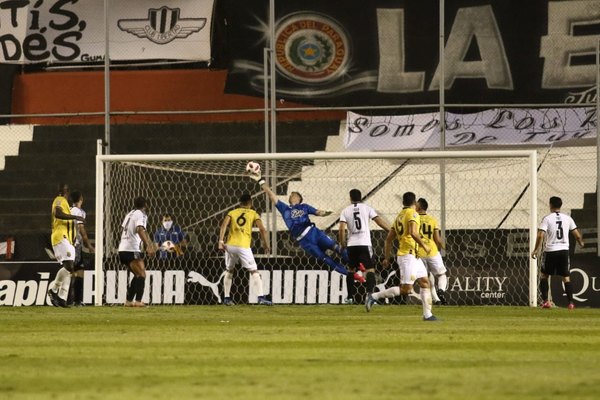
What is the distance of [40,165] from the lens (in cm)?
3009

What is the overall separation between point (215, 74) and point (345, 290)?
26.1 ft

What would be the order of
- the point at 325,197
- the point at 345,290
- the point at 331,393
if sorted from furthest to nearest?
the point at 325,197 < the point at 345,290 < the point at 331,393

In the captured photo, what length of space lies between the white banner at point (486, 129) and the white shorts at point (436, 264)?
4.42 metres

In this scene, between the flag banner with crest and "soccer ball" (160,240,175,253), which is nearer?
"soccer ball" (160,240,175,253)

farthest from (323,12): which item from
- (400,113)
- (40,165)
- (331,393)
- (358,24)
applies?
(331,393)

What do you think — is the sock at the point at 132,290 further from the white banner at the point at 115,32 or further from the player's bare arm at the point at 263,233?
the white banner at the point at 115,32

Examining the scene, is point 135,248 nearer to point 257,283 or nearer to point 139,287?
point 139,287

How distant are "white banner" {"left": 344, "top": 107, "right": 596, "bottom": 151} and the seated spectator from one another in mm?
3724

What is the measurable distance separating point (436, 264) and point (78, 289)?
5.76 m

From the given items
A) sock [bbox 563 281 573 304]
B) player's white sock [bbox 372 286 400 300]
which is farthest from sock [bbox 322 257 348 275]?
player's white sock [bbox 372 286 400 300]

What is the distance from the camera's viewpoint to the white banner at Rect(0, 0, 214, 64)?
2912 cm

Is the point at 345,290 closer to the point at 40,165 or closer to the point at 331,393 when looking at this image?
the point at 40,165

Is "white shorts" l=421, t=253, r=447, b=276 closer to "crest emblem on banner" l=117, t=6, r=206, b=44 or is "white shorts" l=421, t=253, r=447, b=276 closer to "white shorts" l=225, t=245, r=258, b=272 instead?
"white shorts" l=225, t=245, r=258, b=272

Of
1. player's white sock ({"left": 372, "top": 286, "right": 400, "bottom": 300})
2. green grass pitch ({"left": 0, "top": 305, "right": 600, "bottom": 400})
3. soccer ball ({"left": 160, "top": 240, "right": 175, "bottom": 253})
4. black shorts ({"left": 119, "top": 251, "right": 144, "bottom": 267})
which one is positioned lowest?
green grass pitch ({"left": 0, "top": 305, "right": 600, "bottom": 400})
